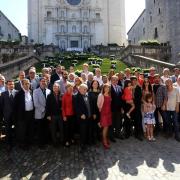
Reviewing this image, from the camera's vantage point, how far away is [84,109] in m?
9.86

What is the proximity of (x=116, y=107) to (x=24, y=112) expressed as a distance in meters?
2.66

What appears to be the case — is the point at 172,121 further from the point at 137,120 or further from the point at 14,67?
the point at 14,67

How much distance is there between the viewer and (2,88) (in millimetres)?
10547

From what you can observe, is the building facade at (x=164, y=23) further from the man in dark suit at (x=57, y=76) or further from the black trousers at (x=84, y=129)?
the black trousers at (x=84, y=129)

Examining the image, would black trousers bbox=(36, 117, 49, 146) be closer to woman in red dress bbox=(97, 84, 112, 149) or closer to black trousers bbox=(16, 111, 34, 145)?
black trousers bbox=(16, 111, 34, 145)

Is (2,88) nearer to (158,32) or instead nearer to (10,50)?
(10,50)

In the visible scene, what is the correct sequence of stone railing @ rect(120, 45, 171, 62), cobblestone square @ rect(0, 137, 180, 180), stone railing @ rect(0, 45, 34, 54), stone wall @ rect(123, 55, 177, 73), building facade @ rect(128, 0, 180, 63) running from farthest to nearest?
building facade @ rect(128, 0, 180, 63) → stone railing @ rect(0, 45, 34, 54) → stone railing @ rect(120, 45, 171, 62) → stone wall @ rect(123, 55, 177, 73) → cobblestone square @ rect(0, 137, 180, 180)

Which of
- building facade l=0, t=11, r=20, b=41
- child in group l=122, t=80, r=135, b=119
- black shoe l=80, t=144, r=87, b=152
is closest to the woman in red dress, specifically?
black shoe l=80, t=144, r=87, b=152

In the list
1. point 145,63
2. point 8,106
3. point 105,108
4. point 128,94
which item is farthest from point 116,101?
point 145,63

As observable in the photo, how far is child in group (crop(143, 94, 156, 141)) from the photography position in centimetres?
1058

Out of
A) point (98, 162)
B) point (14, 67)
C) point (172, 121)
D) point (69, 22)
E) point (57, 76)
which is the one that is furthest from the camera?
point (69, 22)

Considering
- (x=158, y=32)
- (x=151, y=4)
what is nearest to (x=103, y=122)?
(x=158, y=32)

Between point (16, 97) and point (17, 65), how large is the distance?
15.3 meters

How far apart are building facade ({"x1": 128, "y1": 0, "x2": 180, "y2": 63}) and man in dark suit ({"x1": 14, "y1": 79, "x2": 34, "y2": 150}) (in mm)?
26060
